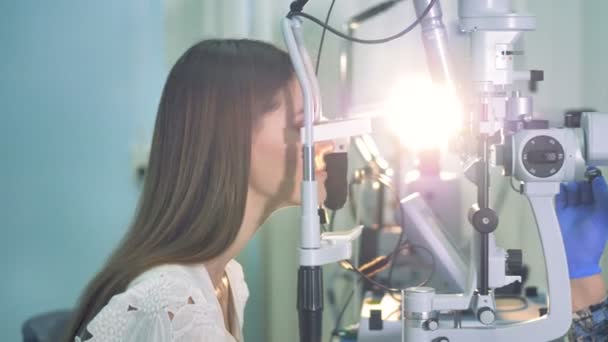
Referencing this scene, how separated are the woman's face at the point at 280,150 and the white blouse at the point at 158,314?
0.19 meters

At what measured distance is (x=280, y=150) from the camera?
98 cm

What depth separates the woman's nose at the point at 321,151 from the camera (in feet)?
2.99

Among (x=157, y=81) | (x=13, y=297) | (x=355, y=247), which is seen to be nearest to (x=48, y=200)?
(x=13, y=297)

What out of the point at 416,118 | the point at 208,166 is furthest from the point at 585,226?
the point at 208,166

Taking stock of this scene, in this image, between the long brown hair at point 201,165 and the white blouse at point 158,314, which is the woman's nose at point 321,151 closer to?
the long brown hair at point 201,165

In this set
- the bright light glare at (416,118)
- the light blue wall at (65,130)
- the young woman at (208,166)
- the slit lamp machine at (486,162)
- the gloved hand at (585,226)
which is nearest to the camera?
the slit lamp machine at (486,162)

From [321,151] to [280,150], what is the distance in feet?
0.25

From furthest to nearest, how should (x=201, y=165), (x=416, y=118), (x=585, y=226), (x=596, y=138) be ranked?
(x=416, y=118), (x=585, y=226), (x=201, y=165), (x=596, y=138)

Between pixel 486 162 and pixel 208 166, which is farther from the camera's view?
pixel 208 166

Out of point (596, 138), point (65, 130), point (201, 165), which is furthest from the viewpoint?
point (65, 130)

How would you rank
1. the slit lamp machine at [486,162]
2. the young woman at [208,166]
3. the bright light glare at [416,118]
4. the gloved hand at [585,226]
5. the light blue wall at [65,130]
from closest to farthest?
1. the slit lamp machine at [486,162]
2. the young woman at [208,166]
3. the gloved hand at [585,226]
4. the bright light glare at [416,118]
5. the light blue wall at [65,130]

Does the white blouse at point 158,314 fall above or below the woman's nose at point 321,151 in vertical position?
below

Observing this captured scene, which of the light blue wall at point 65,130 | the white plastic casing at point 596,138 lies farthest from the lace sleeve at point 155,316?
the light blue wall at point 65,130

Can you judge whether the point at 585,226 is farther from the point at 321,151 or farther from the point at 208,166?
the point at 208,166
